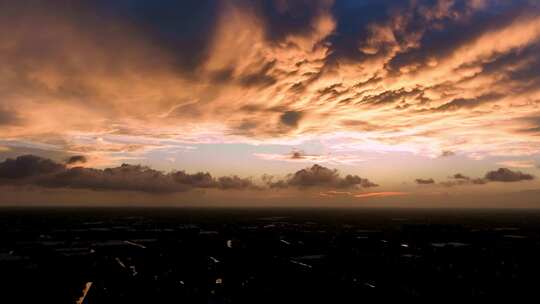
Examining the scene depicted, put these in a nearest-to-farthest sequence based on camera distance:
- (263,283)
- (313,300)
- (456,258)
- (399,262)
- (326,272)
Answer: (313,300), (263,283), (326,272), (399,262), (456,258)

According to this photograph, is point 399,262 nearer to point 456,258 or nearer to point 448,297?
point 456,258

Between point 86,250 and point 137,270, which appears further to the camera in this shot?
point 86,250

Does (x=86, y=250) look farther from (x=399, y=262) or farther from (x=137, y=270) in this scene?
(x=399, y=262)

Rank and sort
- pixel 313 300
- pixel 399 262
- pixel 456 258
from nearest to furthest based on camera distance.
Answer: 1. pixel 313 300
2. pixel 399 262
3. pixel 456 258

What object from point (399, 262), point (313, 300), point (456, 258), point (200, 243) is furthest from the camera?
point (200, 243)

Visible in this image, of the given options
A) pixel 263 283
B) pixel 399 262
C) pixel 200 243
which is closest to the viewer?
pixel 263 283

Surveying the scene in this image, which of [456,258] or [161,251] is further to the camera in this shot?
[161,251]

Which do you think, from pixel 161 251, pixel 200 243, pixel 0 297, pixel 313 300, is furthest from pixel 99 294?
pixel 200 243

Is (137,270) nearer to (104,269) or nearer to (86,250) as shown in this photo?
(104,269)

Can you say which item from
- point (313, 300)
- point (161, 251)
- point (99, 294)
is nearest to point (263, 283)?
point (313, 300)
